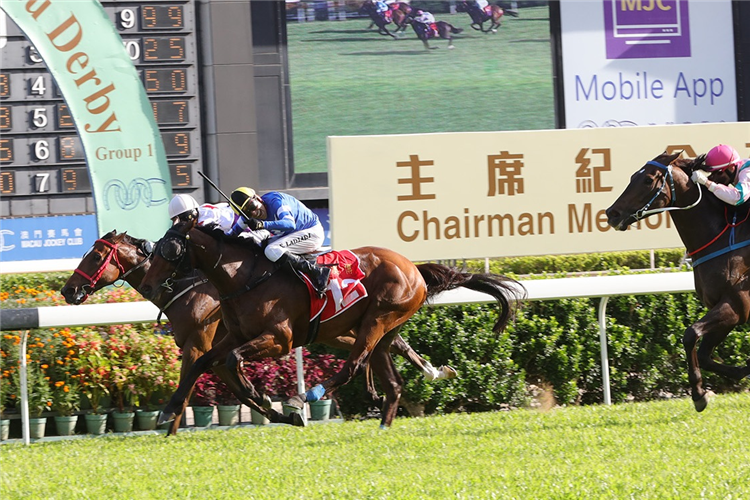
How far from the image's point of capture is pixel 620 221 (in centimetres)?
573

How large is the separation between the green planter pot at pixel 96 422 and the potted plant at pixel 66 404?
0.08m

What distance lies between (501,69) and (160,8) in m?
5.85

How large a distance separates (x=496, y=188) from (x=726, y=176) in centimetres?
209

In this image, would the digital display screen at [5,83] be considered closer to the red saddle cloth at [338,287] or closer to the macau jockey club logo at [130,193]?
the macau jockey club logo at [130,193]

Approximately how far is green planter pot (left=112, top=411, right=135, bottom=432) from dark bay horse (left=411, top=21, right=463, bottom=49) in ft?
35.1

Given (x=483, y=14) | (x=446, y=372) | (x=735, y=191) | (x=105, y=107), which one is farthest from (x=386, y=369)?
(x=483, y=14)

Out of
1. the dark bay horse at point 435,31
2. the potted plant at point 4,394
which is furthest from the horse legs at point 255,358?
the dark bay horse at point 435,31

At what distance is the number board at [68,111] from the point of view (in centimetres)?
1182

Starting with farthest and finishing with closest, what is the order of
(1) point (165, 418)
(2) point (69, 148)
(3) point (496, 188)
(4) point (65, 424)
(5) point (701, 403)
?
(2) point (69, 148), (3) point (496, 188), (4) point (65, 424), (5) point (701, 403), (1) point (165, 418)

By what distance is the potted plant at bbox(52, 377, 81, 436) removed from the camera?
6238 millimetres

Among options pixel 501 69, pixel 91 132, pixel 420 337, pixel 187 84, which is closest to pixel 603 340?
pixel 420 337

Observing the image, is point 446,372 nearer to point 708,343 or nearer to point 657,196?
point 708,343

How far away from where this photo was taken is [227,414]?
6.59 meters

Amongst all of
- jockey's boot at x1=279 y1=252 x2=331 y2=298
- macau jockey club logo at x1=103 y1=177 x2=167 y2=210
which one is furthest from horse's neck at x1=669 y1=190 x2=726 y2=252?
macau jockey club logo at x1=103 y1=177 x2=167 y2=210
